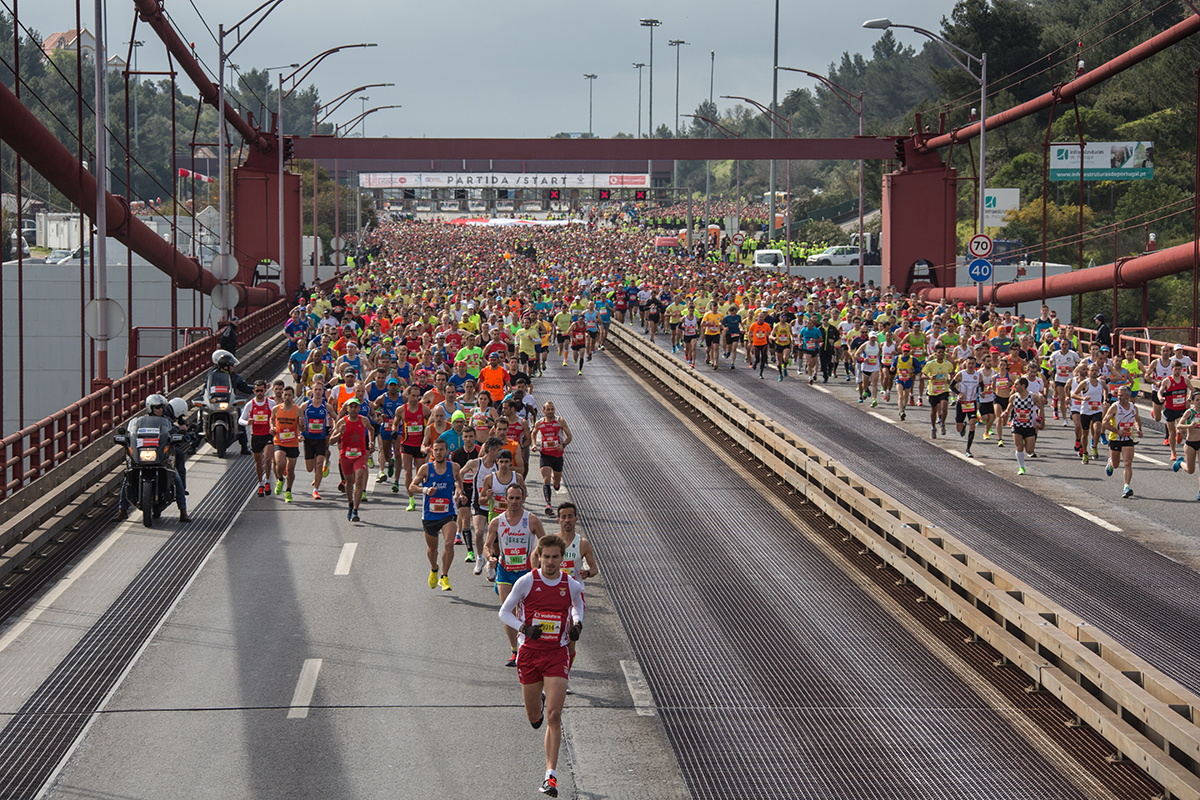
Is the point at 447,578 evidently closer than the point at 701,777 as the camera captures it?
No

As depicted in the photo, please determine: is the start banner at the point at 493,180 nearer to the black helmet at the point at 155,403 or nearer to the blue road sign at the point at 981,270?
the blue road sign at the point at 981,270

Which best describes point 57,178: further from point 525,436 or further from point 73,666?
point 73,666

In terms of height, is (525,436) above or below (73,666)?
above

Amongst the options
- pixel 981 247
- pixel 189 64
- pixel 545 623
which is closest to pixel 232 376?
pixel 545 623

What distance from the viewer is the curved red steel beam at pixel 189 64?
38.8 meters

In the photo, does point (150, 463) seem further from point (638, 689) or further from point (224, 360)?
point (638, 689)

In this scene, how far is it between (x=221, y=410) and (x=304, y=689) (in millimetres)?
13101

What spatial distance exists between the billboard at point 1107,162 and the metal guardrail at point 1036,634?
163 feet

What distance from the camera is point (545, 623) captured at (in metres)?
9.26

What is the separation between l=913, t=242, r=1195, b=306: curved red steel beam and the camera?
3659 cm

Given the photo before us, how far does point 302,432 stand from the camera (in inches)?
759

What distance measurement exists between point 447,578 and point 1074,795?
713 centimetres

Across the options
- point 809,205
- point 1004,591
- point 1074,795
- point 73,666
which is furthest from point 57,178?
point 809,205

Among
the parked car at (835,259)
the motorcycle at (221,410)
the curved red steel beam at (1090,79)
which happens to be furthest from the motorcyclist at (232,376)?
the parked car at (835,259)
